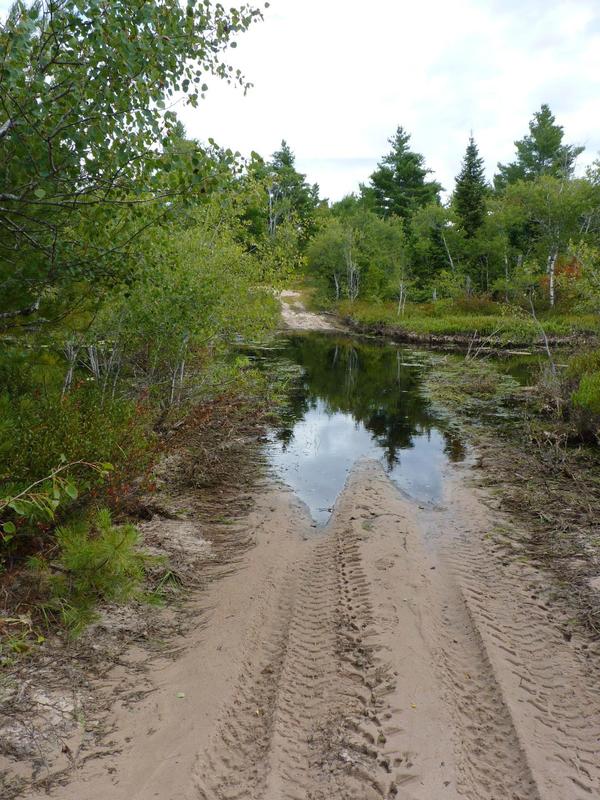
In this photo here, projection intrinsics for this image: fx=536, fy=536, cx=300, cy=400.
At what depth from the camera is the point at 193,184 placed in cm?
482

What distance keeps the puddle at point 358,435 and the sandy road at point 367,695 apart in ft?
10.5

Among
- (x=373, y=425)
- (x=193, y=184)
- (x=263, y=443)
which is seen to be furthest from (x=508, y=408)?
(x=193, y=184)

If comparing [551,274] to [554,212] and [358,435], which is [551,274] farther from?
[358,435]

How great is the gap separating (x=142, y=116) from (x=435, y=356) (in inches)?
1177

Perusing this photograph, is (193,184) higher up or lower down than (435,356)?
higher up

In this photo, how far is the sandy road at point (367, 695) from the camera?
12.0 feet

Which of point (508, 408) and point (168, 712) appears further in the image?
point (508, 408)

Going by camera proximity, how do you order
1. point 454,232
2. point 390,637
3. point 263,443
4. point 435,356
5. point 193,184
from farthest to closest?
point 454,232 → point 435,356 → point 263,443 → point 390,637 → point 193,184

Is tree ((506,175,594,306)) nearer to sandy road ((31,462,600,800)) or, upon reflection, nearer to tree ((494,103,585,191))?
tree ((494,103,585,191))

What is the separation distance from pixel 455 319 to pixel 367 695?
132 feet

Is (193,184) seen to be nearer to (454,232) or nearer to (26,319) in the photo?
(26,319)

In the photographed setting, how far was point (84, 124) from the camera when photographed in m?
4.39

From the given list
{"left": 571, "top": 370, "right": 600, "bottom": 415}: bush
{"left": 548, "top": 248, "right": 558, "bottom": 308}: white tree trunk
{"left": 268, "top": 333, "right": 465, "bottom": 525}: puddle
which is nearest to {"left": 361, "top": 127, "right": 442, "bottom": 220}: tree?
{"left": 548, "top": 248, "right": 558, "bottom": 308}: white tree trunk

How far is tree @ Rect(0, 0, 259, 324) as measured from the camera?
3.97 metres
